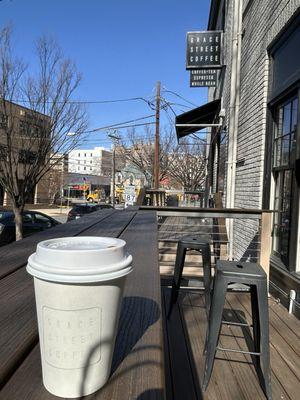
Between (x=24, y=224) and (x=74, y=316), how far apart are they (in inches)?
557

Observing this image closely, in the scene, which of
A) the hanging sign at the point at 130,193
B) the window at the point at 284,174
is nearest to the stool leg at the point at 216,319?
the window at the point at 284,174

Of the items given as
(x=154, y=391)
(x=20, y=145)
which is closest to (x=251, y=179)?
(x=154, y=391)

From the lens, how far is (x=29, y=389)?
38.1 inches

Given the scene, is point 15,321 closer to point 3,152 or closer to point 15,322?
point 15,322

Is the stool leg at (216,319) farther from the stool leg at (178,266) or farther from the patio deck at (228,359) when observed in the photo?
the stool leg at (178,266)

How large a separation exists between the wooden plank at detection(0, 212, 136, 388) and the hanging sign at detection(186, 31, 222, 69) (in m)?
10.3

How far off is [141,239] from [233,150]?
5.38 m

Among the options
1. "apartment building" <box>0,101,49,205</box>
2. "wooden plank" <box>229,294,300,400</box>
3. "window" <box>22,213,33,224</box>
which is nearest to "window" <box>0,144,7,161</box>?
"apartment building" <box>0,101,49,205</box>

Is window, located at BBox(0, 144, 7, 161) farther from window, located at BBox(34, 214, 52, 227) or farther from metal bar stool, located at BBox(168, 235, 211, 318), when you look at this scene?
metal bar stool, located at BBox(168, 235, 211, 318)

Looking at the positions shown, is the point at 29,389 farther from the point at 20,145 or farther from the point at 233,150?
the point at 20,145

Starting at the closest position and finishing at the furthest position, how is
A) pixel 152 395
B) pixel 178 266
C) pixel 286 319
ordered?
pixel 152 395, pixel 178 266, pixel 286 319

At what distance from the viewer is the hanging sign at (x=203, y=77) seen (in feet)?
46.0

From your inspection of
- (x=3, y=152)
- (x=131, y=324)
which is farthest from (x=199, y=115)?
(x=131, y=324)

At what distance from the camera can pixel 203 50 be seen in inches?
429
